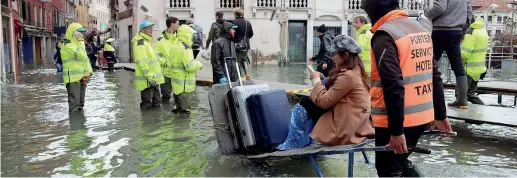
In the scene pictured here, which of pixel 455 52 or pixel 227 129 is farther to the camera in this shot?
pixel 455 52

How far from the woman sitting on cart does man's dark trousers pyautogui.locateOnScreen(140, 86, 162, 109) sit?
5.05 m

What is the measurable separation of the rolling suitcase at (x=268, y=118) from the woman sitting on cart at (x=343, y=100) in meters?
0.36

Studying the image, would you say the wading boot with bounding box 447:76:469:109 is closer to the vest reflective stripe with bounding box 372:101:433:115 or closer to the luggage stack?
the luggage stack

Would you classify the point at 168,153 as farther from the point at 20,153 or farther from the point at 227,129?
the point at 20,153

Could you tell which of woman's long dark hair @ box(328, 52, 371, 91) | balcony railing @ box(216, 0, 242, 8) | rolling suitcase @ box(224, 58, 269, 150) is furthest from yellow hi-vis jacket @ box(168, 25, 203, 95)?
balcony railing @ box(216, 0, 242, 8)

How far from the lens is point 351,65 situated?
4062 millimetres

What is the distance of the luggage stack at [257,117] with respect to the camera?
4.62 meters

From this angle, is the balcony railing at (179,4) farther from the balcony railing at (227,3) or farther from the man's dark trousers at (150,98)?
the man's dark trousers at (150,98)

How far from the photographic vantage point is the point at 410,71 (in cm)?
317

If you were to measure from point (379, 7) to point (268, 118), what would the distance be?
172 cm

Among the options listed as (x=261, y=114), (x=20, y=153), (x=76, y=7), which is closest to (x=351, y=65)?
(x=261, y=114)

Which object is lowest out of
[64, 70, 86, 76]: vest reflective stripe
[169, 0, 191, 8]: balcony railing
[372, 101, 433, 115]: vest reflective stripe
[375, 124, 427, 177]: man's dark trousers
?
[375, 124, 427, 177]: man's dark trousers

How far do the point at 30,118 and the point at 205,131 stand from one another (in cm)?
335

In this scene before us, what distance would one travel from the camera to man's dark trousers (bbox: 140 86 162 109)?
894 centimetres
